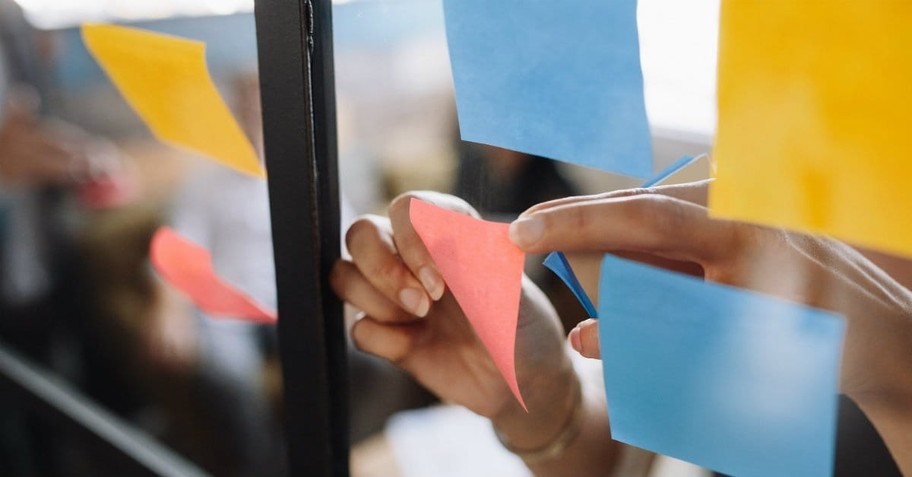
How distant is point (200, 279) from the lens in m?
0.91

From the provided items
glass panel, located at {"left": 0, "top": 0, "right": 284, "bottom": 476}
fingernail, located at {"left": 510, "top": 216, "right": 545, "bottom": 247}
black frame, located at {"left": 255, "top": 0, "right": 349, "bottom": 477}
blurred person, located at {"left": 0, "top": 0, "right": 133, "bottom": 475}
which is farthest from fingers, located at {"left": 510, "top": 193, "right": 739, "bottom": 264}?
blurred person, located at {"left": 0, "top": 0, "right": 133, "bottom": 475}

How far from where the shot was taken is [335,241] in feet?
2.20

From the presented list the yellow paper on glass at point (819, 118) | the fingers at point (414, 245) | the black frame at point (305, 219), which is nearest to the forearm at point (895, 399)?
the yellow paper on glass at point (819, 118)

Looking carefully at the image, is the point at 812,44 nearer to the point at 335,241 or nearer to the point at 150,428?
the point at 335,241

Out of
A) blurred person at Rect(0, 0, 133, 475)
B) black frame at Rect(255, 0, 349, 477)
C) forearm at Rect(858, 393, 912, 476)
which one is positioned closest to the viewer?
forearm at Rect(858, 393, 912, 476)

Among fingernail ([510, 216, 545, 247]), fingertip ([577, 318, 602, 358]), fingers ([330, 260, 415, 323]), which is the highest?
fingernail ([510, 216, 545, 247])

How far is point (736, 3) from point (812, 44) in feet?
0.16

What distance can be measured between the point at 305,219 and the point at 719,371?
375 mm

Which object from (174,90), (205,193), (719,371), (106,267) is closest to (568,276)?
(719,371)

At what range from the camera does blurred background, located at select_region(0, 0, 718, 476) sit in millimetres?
551

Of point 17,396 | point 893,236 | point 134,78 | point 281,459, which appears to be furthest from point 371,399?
point 17,396

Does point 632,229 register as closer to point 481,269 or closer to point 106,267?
point 481,269

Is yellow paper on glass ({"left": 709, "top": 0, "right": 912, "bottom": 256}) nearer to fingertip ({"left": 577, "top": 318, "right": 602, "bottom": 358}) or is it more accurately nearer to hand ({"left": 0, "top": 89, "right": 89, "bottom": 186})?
fingertip ({"left": 577, "top": 318, "right": 602, "bottom": 358})

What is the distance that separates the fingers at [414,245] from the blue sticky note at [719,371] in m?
0.17
